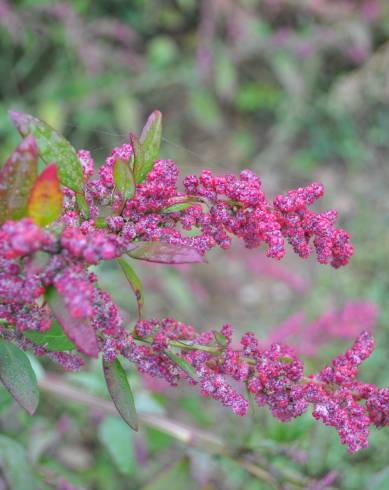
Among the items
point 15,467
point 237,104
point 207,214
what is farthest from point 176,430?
point 237,104

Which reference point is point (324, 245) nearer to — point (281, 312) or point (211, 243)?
point (211, 243)

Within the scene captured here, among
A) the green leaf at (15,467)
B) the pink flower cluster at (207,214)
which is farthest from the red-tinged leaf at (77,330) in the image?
the green leaf at (15,467)

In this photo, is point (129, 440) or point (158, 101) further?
point (158, 101)

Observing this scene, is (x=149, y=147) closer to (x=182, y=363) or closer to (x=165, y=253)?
(x=165, y=253)

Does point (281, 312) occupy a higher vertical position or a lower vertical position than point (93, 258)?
higher

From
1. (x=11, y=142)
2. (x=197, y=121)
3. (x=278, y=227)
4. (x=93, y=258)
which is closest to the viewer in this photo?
(x=93, y=258)

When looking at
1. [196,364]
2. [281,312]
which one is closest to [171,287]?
[281,312]

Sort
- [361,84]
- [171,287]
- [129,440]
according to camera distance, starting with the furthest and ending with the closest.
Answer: [361,84] → [171,287] → [129,440]
